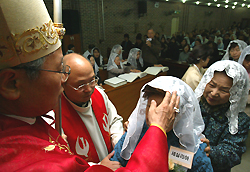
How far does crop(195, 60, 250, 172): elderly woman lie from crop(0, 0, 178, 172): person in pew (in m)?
1.13

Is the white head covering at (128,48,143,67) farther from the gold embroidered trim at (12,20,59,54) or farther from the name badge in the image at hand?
the gold embroidered trim at (12,20,59,54)

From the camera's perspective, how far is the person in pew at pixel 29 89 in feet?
2.12

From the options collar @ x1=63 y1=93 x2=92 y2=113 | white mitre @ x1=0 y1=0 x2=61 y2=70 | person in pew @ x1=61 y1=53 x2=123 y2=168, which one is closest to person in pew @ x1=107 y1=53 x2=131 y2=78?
person in pew @ x1=61 y1=53 x2=123 y2=168

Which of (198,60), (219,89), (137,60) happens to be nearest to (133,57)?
(137,60)

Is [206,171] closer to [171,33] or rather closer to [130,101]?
[130,101]

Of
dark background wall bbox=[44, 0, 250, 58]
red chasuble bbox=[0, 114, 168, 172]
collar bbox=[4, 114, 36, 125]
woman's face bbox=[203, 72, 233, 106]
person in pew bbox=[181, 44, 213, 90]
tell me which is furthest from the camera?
dark background wall bbox=[44, 0, 250, 58]

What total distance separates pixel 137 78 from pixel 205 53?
74.2 inches

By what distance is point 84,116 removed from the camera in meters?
1.82

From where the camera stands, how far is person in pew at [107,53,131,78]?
5.21 m

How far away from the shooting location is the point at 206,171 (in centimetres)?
126

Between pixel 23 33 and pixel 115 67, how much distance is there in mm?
4586

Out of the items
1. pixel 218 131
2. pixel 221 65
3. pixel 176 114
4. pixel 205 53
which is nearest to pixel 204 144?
pixel 218 131

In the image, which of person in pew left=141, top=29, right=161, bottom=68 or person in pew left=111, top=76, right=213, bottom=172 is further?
person in pew left=141, top=29, right=161, bottom=68

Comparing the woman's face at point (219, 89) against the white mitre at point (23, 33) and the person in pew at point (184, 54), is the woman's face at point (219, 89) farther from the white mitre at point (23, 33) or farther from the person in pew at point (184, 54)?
the person in pew at point (184, 54)
